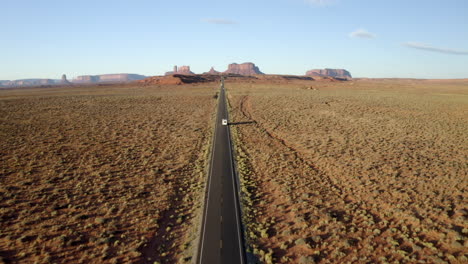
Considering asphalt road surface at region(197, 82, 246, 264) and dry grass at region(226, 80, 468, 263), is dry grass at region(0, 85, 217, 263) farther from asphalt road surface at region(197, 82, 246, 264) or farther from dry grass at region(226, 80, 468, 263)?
dry grass at region(226, 80, 468, 263)

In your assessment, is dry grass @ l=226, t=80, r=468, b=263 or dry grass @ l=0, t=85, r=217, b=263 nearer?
dry grass @ l=226, t=80, r=468, b=263

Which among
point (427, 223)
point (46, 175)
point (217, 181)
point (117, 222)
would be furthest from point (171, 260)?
point (46, 175)

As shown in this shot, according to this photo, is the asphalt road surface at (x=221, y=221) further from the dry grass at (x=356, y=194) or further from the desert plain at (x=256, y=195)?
the dry grass at (x=356, y=194)

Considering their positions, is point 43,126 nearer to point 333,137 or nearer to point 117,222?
point 117,222

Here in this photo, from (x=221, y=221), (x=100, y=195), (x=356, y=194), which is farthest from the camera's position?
(x=100, y=195)

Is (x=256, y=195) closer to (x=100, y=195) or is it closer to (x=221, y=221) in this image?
(x=221, y=221)

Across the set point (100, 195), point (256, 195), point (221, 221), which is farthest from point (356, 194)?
point (100, 195)

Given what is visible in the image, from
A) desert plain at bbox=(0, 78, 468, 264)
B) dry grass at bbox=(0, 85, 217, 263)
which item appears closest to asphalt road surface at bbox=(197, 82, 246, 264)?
desert plain at bbox=(0, 78, 468, 264)
